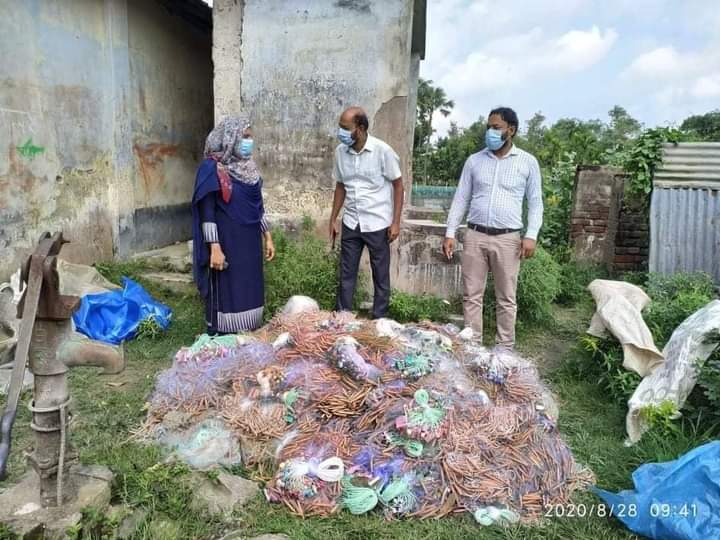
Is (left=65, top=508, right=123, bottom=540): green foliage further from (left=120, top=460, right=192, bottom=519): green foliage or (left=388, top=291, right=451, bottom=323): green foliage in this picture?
(left=388, top=291, right=451, bottom=323): green foliage

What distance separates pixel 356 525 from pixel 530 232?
2383 millimetres

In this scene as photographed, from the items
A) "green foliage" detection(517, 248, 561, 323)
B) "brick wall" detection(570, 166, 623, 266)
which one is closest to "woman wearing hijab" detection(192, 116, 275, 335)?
"green foliage" detection(517, 248, 561, 323)

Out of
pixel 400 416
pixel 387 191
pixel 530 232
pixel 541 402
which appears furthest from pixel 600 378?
pixel 387 191

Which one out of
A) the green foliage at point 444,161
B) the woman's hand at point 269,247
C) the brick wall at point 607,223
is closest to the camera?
the woman's hand at point 269,247

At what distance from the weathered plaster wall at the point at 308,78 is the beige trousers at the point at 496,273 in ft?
4.60

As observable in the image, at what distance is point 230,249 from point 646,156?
449 cm

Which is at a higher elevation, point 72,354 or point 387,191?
point 387,191

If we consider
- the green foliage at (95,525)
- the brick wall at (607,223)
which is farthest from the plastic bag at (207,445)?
the brick wall at (607,223)

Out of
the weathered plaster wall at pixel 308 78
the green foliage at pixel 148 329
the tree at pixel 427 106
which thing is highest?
the tree at pixel 427 106

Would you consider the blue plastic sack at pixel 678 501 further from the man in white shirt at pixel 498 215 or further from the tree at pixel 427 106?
the tree at pixel 427 106

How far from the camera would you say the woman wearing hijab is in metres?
3.85

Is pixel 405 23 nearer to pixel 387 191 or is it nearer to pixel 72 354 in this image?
pixel 387 191

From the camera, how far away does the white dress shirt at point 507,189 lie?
389 centimetres

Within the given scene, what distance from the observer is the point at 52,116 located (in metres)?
5.15
